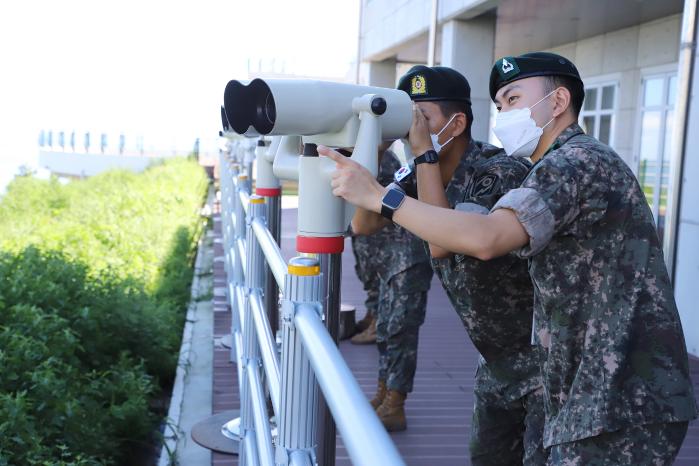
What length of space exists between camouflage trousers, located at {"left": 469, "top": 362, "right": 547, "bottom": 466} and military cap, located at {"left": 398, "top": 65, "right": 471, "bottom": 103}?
0.87 metres

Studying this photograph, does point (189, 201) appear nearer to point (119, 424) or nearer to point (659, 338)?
point (119, 424)

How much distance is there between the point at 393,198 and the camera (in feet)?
5.87

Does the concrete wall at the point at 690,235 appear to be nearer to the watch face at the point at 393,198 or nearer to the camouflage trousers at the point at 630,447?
the camouflage trousers at the point at 630,447

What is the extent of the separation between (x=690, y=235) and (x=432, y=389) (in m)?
2.12

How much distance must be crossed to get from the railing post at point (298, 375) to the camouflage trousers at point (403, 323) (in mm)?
2299

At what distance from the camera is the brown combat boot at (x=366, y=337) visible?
5793 mm

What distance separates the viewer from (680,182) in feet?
18.1

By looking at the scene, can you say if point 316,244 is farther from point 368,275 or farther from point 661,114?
point 661,114

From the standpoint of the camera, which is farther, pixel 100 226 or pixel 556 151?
pixel 100 226

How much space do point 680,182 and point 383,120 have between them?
424 cm

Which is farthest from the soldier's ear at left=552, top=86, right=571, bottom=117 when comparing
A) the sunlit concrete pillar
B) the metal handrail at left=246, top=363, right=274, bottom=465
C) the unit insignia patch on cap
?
the sunlit concrete pillar

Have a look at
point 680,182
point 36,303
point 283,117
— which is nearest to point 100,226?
point 36,303

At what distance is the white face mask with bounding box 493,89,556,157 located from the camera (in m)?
2.02

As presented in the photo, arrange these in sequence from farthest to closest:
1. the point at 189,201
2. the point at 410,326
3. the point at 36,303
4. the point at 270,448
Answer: the point at 189,201 → the point at 36,303 → the point at 410,326 → the point at 270,448
